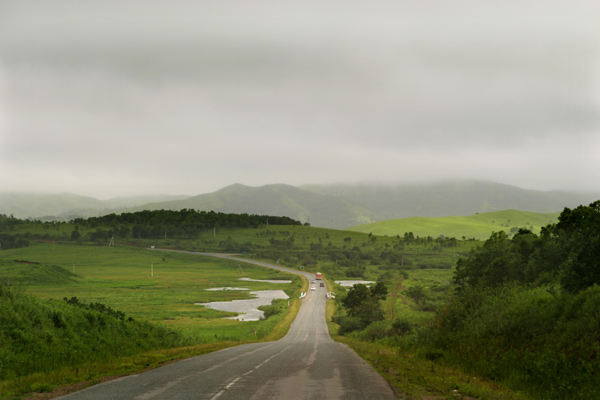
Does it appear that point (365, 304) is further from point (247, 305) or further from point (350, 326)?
point (247, 305)

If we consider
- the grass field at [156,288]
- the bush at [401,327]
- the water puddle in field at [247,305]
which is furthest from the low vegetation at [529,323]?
the water puddle in field at [247,305]

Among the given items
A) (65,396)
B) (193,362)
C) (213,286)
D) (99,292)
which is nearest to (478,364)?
(193,362)

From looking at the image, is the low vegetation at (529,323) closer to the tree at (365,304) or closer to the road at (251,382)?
the road at (251,382)

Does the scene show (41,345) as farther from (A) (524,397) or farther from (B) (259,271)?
(B) (259,271)

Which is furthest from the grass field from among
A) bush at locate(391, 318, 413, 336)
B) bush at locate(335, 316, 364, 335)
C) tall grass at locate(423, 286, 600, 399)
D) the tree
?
tall grass at locate(423, 286, 600, 399)

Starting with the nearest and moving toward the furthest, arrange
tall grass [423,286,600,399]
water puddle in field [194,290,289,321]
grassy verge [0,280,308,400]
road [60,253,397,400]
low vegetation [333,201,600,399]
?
road [60,253,397,400], grassy verge [0,280,308,400], tall grass [423,286,600,399], low vegetation [333,201,600,399], water puddle in field [194,290,289,321]

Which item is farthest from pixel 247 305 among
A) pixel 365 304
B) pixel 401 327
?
pixel 401 327

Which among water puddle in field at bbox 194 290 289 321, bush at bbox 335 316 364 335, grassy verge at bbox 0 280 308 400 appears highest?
grassy verge at bbox 0 280 308 400

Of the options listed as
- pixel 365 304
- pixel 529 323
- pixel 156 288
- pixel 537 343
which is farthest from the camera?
pixel 156 288

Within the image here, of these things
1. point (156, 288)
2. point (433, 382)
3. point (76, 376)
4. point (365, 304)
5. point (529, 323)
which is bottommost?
point (156, 288)

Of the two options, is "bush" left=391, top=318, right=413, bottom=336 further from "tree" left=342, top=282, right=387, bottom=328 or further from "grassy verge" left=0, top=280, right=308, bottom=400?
"grassy verge" left=0, top=280, right=308, bottom=400

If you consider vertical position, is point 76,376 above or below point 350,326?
above

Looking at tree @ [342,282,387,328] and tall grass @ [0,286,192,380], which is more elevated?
tall grass @ [0,286,192,380]

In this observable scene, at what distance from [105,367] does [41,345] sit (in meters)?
4.06
